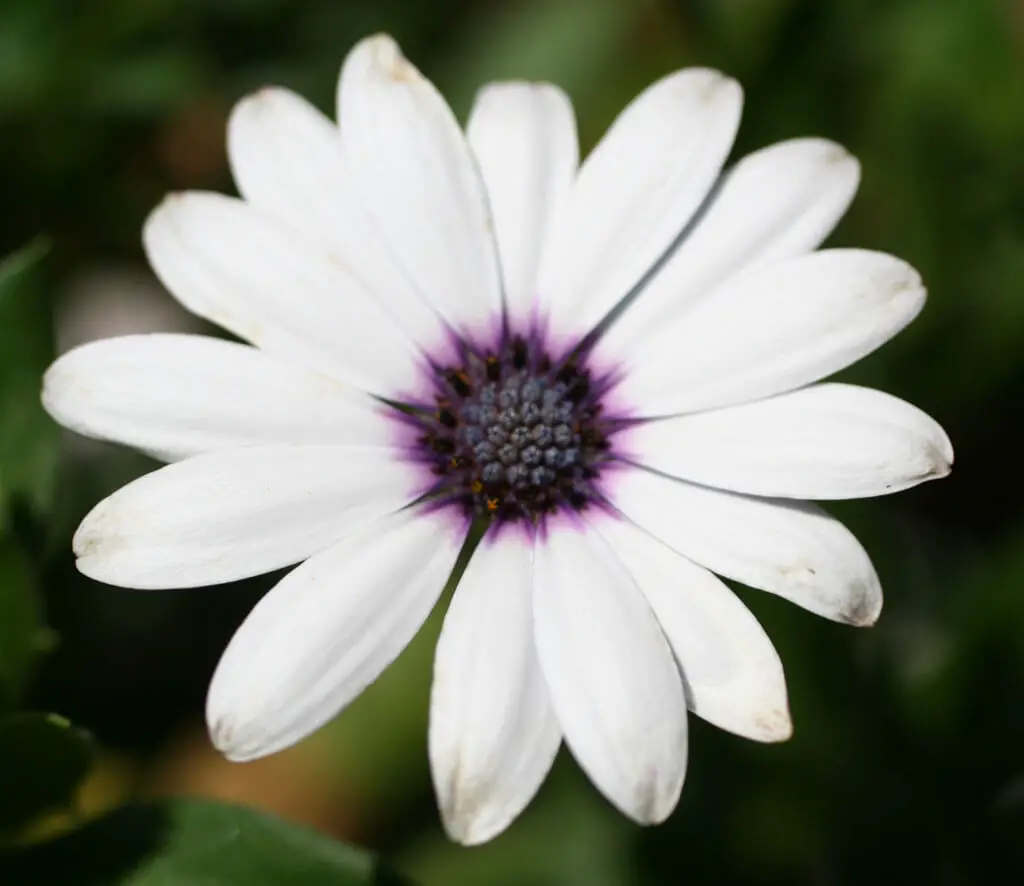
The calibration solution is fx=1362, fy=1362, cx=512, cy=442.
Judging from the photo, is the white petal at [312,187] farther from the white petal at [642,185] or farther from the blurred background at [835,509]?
the blurred background at [835,509]

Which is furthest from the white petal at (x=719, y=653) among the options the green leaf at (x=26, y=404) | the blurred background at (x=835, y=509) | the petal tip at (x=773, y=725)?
the green leaf at (x=26, y=404)

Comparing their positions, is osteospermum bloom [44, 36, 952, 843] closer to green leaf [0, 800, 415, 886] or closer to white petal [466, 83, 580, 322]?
white petal [466, 83, 580, 322]

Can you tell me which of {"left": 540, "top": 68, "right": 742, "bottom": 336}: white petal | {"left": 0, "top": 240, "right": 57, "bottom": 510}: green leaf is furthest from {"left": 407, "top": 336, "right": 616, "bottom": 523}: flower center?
{"left": 0, "top": 240, "right": 57, "bottom": 510}: green leaf

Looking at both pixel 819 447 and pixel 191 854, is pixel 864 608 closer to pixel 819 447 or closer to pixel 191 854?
pixel 819 447

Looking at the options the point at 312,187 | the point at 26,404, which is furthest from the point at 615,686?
the point at 26,404

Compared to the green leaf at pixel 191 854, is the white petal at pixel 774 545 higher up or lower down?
higher up

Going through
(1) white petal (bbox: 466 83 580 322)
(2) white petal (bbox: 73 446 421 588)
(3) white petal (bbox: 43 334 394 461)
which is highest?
(1) white petal (bbox: 466 83 580 322)

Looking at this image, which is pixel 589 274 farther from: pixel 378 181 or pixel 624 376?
pixel 378 181

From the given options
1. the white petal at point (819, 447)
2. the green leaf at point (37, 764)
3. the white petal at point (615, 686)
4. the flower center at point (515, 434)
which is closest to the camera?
the white petal at point (615, 686)
